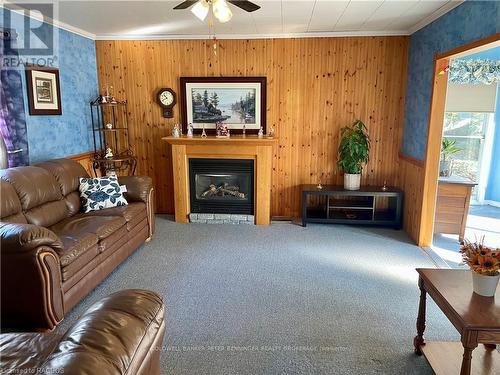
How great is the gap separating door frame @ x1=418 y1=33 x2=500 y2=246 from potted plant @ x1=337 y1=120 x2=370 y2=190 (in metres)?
0.87

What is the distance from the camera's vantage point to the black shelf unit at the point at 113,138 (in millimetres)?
5051

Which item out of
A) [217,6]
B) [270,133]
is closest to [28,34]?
[217,6]

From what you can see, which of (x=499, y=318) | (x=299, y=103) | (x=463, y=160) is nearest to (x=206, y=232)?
(x=299, y=103)

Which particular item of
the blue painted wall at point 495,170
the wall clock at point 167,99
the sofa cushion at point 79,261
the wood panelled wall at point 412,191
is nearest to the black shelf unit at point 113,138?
the wall clock at point 167,99

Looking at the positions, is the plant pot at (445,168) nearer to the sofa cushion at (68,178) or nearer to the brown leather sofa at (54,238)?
the brown leather sofa at (54,238)

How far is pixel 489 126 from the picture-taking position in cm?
566

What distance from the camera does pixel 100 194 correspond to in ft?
12.3

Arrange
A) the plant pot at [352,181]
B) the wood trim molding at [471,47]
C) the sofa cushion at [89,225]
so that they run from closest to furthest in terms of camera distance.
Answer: the wood trim molding at [471,47], the sofa cushion at [89,225], the plant pot at [352,181]

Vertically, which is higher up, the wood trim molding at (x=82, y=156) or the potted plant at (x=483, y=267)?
the wood trim molding at (x=82, y=156)

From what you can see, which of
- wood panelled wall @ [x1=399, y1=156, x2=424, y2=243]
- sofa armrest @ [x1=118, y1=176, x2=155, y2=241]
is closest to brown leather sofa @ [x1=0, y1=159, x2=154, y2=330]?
sofa armrest @ [x1=118, y1=176, x2=155, y2=241]

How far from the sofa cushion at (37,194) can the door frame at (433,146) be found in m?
3.81

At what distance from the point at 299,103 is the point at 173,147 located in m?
1.82

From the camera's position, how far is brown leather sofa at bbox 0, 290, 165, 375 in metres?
1.13

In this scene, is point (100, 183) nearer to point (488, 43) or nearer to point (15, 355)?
point (15, 355)
